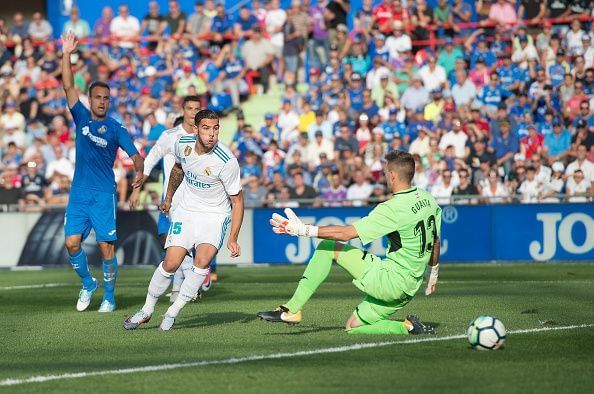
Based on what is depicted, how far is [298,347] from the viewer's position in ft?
32.8

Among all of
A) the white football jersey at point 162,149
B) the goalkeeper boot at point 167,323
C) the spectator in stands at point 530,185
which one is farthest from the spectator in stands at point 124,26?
the goalkeeper boot at point 167,323

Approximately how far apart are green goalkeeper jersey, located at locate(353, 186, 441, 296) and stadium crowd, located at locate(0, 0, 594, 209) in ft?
39.9

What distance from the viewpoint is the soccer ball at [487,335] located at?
30.9 feet

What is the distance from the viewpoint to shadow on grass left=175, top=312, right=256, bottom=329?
39.7 ft

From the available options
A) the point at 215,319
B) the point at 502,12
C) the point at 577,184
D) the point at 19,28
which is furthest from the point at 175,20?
the point at 215,319

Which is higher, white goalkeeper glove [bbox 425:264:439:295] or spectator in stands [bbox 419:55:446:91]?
spectator in stands [bbox 419:55:446:91]

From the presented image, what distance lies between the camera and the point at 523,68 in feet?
86.7

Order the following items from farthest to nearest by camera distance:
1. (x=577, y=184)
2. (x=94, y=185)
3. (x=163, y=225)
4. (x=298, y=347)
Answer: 1. (x=577, y=184)
2. (x=163, y=225)
3. (x=94, y=185)
4. (x=298, y=347)

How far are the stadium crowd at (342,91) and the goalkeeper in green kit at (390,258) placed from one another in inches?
477

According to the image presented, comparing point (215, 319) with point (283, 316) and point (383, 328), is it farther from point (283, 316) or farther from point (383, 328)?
point (383, 328)

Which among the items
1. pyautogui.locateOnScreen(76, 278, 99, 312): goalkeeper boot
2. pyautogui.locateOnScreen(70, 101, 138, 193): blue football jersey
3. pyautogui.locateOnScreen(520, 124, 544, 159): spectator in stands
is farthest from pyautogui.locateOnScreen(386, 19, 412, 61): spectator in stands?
pyautogui.locateOnScreen(76, 278, 99, 312): goalkeeper boot

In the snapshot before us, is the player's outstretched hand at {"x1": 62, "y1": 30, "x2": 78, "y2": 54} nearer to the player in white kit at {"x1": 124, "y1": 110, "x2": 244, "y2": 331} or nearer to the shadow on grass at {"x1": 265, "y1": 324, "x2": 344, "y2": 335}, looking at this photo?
the player in white kit at {"x1": 124, "y1": 110, "x2": 244, "y2": 331}

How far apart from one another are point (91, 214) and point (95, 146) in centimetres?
79

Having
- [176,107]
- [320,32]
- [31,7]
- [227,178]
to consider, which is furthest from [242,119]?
[227,178]
